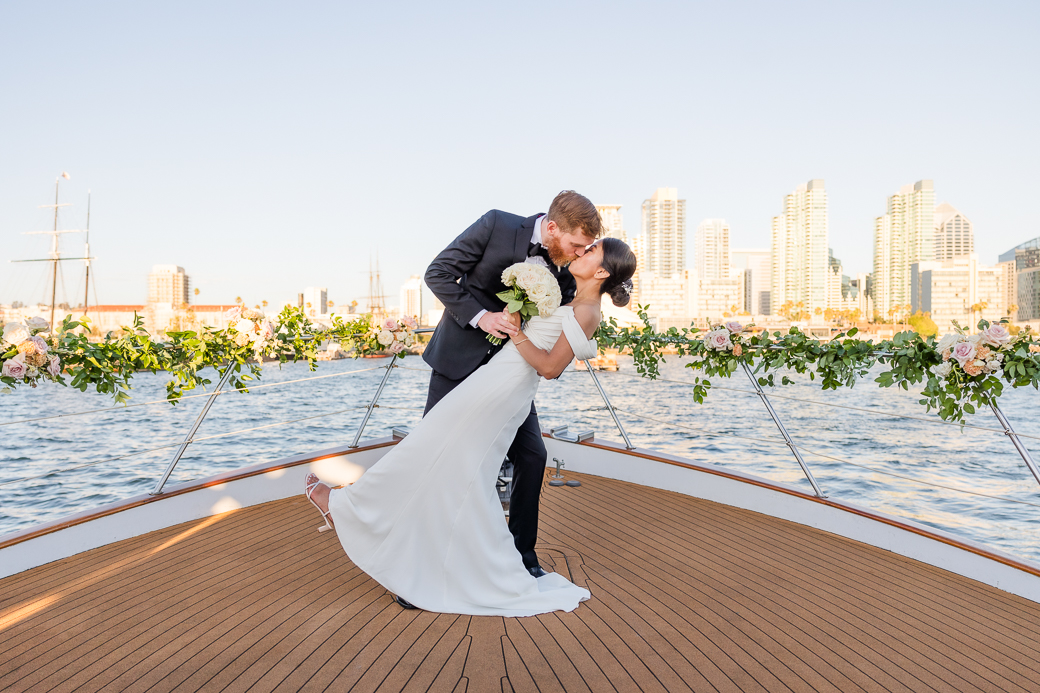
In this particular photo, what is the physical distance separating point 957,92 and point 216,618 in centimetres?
5664

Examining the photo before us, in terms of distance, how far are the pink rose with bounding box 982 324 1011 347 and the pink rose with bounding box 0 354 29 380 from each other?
3554 mm

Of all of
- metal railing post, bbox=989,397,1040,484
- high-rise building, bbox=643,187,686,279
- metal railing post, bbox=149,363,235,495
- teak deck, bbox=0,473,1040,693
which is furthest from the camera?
high-rise building, bbox=643,187,686,279

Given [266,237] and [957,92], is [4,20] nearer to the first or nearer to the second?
[266,237]

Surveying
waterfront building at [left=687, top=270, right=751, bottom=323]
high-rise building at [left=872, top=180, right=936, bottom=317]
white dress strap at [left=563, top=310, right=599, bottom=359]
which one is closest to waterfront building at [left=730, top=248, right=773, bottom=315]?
waterfront building at [left=687, top=270, right=751, bottom=323]

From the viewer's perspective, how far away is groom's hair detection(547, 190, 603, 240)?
2.08 metres

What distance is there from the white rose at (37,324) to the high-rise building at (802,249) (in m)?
106

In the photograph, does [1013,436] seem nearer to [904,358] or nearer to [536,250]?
[904,358]

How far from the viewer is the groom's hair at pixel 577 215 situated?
2084 mm

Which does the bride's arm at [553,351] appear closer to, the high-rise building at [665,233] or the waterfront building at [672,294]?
the waterfront building at [672,294]

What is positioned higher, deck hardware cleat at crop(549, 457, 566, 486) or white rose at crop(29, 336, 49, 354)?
white rose at crop(29, 336, 49, 354)

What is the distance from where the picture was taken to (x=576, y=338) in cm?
201

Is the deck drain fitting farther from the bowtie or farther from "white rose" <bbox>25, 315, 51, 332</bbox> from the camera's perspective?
"white rose" <bbox>25, 315, 51, 332</bbox>

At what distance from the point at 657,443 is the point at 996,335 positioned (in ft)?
49.1

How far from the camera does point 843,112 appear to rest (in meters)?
50.4
